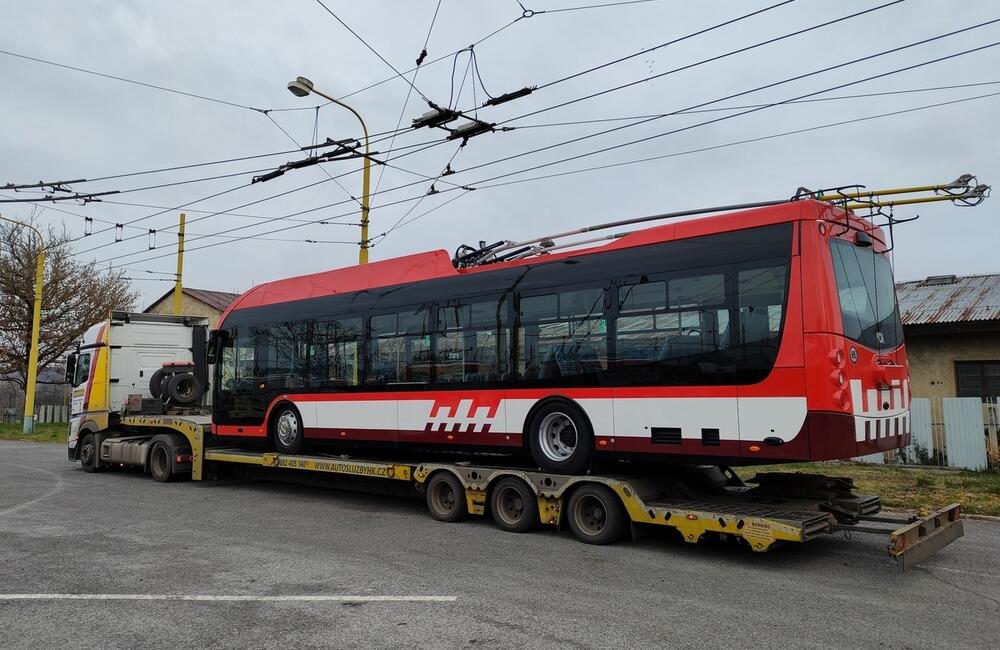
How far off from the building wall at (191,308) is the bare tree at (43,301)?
11.7 ft

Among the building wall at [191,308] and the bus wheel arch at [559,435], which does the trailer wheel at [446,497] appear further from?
the building wall at [191,308]

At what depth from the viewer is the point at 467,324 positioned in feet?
31.7

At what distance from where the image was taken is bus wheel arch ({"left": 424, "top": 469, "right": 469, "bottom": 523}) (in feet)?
31.0

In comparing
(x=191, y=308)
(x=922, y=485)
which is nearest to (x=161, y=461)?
(x=922, y=485)

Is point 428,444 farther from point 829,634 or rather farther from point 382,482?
point 829,634

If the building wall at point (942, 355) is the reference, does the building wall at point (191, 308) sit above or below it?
above

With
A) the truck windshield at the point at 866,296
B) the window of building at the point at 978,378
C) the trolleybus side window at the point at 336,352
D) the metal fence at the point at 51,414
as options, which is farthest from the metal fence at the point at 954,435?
the metal fence at the point at 51,414

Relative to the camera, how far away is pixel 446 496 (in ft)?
32.0

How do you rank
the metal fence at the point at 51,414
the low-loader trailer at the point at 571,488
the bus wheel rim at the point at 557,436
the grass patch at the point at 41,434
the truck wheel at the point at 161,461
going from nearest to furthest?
the low-loader trailer at the point at 571,488 < the bus wheel rim at the point at 557,436 < the truck wheel at the point at 161,461 < the grass patch at the point at 41,434 < the metal fence at the point at 51,414

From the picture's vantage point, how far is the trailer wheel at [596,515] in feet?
25.9

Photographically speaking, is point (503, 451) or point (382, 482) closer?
point (503, 451)

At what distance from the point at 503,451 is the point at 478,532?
1.04 m

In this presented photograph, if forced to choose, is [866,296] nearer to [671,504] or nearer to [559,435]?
[671,504]

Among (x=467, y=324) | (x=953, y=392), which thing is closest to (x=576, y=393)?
(x=467, y=324)
